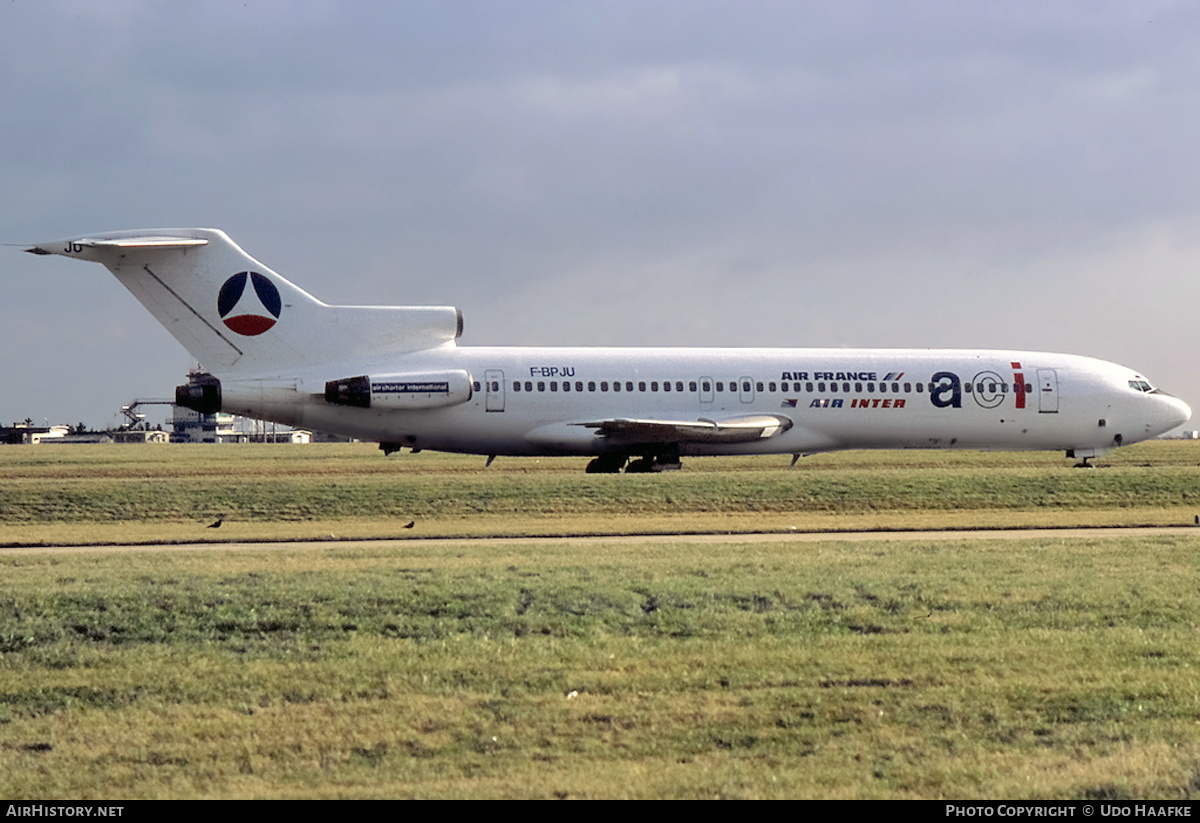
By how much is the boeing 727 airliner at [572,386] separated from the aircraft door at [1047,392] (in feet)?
0.16

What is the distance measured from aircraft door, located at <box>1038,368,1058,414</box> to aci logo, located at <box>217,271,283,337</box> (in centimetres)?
2220

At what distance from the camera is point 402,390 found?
31.8 meters

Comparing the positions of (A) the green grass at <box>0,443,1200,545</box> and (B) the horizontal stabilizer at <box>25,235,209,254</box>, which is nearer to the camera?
(A) the green grass at <box>0,443,1200,545</box>

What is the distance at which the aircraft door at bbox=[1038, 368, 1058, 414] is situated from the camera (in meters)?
37.0

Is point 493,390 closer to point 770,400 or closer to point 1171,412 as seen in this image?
point 770,400

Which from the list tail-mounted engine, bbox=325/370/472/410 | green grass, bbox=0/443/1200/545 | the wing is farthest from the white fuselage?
green grass, bbox=0/443/1200/545

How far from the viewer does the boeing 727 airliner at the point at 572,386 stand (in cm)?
3127

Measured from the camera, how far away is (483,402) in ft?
107

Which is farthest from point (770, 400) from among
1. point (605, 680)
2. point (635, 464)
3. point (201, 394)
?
point (605, 680)

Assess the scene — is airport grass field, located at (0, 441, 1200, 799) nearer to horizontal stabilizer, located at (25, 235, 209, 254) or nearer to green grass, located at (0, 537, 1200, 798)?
green grass, located at (0, 537, 1200, 798)

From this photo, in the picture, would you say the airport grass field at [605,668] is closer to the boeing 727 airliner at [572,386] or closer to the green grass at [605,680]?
the green grass at [605,680]

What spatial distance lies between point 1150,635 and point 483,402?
23.1 metres
